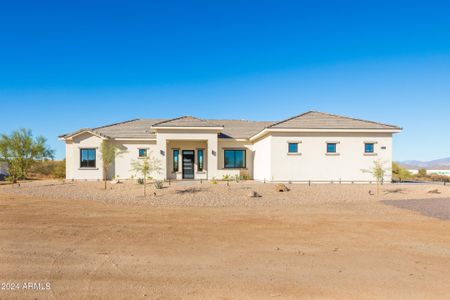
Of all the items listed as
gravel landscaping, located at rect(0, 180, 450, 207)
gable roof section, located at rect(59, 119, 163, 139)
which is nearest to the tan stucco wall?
gable roof section, located at rect(59, 119, 163, 139)

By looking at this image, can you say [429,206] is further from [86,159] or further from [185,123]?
[86,159]

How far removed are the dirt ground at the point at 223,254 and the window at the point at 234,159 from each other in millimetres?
13390

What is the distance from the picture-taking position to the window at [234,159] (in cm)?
2641

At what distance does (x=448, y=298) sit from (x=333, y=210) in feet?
28.7

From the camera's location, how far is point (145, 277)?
5582 millimetres

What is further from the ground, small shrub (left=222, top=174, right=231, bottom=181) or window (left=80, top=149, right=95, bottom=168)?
window (left=80, top=149, right=95, bottom=168)

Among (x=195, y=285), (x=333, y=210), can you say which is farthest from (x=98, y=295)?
(x=333, y=210)

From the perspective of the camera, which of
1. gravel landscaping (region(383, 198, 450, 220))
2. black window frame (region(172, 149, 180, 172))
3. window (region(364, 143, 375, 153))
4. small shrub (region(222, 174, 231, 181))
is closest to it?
gravel landscaping (region(383, 198, 450, 220))

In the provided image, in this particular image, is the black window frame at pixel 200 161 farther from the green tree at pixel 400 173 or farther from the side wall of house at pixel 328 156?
the green tree at pixel 400 173

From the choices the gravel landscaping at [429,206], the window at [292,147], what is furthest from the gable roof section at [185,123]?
the gravel landscaping at [429,206]

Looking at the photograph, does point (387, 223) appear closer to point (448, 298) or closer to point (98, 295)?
point (448, 298)

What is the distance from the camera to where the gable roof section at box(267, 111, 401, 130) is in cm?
2234

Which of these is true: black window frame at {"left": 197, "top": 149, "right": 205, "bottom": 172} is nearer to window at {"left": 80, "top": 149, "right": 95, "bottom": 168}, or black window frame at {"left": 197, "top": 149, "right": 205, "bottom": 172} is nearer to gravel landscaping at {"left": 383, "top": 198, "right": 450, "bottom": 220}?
window at {"left": 80, "top": 149, "right": 95, "bottom": 168}

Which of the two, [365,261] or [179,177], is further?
[179,177]
